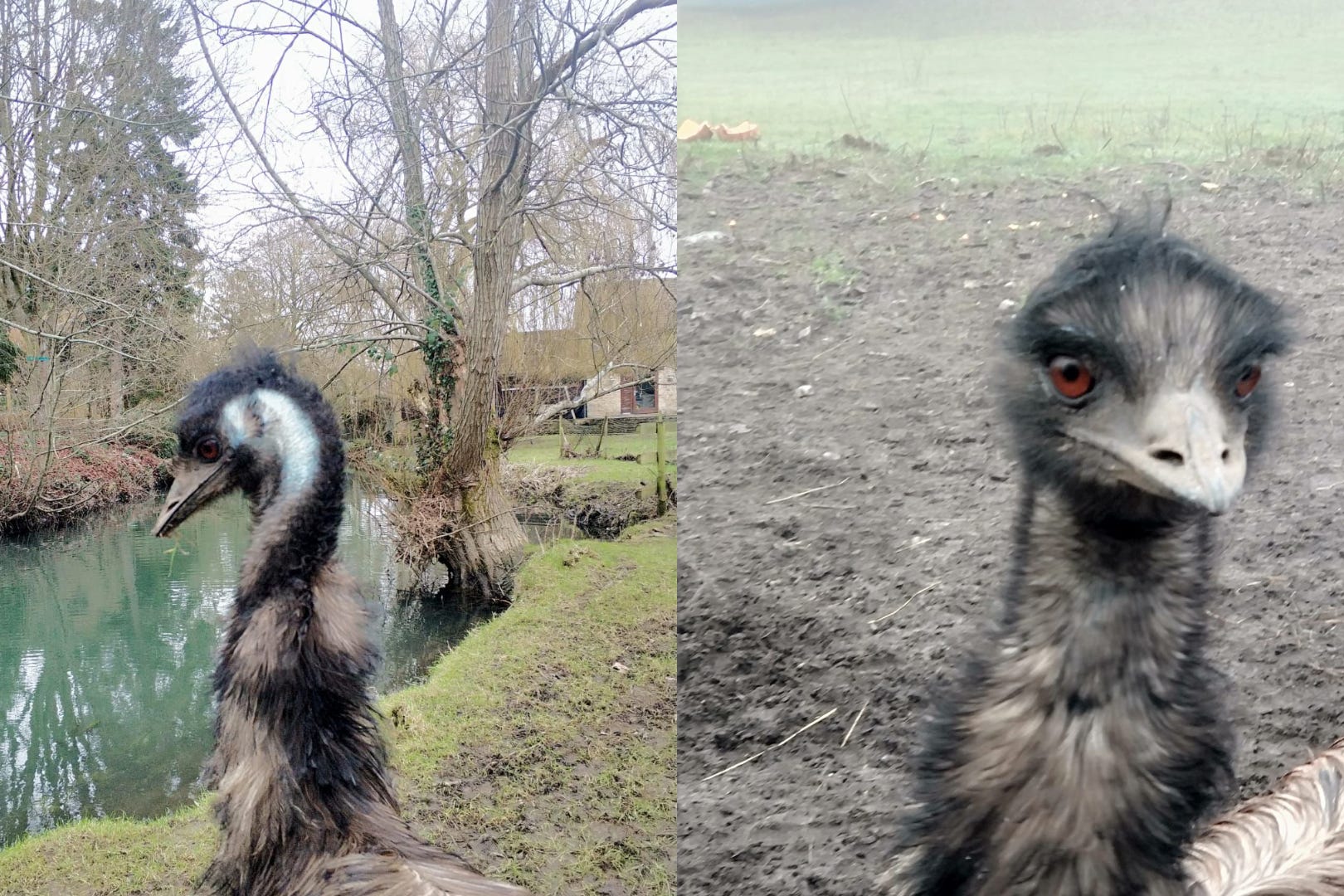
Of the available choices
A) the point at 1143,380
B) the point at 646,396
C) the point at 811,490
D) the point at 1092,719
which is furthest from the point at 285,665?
the point at 1143,380

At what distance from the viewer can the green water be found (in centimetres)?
171

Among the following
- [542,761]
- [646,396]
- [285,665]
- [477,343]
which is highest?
[477,343]

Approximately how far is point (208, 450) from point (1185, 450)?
1496 millimetres

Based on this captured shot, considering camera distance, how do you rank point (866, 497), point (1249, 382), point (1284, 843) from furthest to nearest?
1. point (866, 497)
2. point (1284, 843)
3. point (1249, 382)

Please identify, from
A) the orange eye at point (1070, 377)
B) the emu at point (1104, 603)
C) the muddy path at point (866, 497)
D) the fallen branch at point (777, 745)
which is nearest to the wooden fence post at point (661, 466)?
the muddy path at point (866, 497)

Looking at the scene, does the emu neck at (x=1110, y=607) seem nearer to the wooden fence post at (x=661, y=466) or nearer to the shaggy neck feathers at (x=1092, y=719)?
the shaggy neck feathers at (x=1092, y=719)

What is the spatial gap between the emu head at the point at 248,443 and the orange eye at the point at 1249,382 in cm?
141

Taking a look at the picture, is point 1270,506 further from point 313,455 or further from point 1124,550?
point 313,455

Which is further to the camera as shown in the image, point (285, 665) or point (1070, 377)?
point (285, 665)

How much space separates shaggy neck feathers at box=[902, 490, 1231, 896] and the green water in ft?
3.77

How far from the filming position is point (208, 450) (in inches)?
60.8

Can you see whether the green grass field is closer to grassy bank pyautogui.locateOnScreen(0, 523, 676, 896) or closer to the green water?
grassy bank pyautogui.locateOnScreen(0, 523, 676, 896)

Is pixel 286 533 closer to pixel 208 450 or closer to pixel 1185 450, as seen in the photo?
pixel 208 450

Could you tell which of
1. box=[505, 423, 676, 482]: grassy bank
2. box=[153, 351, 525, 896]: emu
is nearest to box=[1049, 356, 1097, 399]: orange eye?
box=[505, 423, 676, 482]: grassy bank
